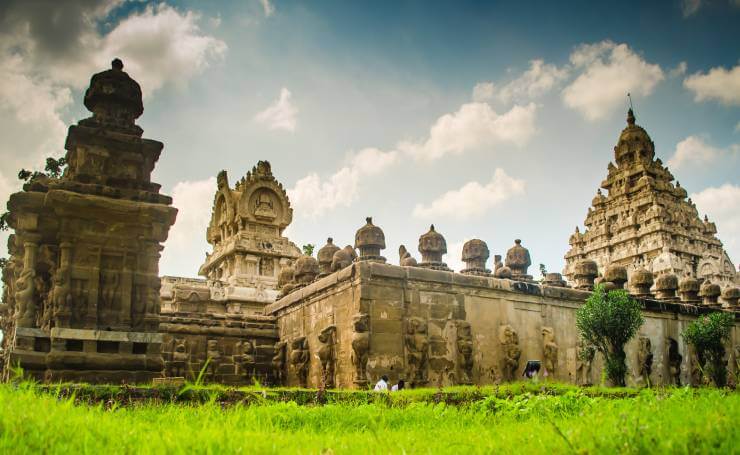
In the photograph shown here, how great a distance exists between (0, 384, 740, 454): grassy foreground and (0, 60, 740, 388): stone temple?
0.82 metres

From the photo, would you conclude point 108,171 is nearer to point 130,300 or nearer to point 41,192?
point 41,192

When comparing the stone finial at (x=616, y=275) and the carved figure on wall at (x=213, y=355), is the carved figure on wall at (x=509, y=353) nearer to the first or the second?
the stone finial at (x=616, y=275)

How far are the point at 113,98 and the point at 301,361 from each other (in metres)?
8.06

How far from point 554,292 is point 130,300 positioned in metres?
12.0

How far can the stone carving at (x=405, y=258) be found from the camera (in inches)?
728

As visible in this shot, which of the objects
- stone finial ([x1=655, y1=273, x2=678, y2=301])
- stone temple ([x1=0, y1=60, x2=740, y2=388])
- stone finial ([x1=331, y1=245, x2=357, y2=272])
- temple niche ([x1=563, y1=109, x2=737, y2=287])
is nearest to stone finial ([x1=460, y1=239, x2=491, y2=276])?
stone temple ([x1=0, y1=60, x2=740, y2=388])

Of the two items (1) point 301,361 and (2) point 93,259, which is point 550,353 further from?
(2) point 93,259

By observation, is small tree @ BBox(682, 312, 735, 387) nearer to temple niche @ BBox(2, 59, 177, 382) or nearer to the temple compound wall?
the temple compound wall

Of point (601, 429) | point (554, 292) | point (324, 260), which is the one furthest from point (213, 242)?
point (601, 429)

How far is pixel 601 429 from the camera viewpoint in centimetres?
443

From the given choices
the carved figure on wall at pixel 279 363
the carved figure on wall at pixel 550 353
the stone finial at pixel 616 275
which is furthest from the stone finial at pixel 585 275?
the carved figure on wall at pixel 279 363

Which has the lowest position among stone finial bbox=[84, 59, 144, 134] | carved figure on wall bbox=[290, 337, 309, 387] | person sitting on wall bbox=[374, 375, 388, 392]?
person sitting on wall bbox=[374, 375, 388, 392]

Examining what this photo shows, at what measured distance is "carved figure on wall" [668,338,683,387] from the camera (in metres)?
21.2

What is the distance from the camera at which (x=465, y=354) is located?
1552 cm
